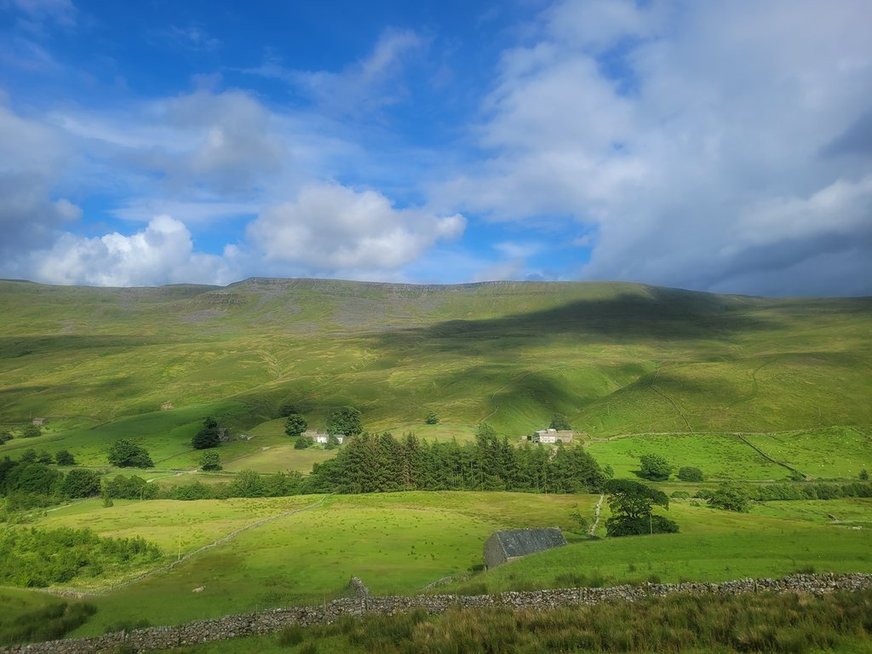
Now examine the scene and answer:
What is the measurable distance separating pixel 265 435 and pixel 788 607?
182m

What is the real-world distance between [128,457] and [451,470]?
306 feet

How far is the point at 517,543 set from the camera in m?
45.2

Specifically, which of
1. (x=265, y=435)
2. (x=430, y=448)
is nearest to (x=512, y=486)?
(x=430, y=448)

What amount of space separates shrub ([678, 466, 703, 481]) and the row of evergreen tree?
63.5 ft

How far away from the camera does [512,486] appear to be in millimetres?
116188

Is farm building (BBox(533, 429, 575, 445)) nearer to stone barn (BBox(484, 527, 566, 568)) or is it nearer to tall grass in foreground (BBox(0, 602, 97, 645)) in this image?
stone barn (BBox(484, 527, 566, 568))

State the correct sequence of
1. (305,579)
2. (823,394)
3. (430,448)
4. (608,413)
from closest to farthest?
(305,579), (430,448), (823,394), (608,413)

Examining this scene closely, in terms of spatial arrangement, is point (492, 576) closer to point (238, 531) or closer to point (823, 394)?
point (238, 531)

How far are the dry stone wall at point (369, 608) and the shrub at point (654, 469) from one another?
4253 inches

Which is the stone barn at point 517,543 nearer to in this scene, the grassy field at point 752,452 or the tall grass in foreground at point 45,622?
the tall grass in foreground at point 45,622

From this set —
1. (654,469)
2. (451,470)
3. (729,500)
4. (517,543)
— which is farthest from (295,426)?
(517,543)

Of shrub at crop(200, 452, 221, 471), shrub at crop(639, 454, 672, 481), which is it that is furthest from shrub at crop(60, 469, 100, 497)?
shrub at crop(639, 454, 672, 481)

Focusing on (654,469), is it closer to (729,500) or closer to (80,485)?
(729,500)

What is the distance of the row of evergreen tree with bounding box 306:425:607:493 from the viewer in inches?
4461
